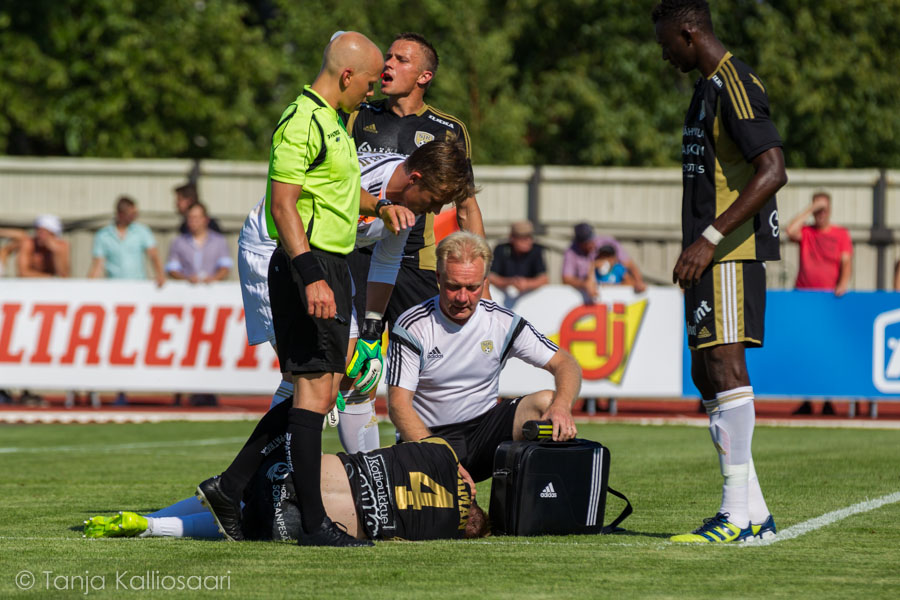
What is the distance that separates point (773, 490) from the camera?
314 inches

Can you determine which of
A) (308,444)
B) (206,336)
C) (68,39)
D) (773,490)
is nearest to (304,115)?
(308,444)

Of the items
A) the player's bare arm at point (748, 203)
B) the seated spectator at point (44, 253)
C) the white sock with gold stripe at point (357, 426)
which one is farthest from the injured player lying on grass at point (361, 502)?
the seated spectator at point (44, 253)

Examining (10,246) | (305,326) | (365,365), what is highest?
(10,246)

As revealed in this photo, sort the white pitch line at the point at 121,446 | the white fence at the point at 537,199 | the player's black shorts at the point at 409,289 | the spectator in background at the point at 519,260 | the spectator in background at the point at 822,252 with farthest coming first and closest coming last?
the white fence at the point at 537,199
the spectator in background at the point at 519,260
the spectator in background at the point at 822,252
the white pitch line at the point at 121,446
the player's black shorts at the point at 409,289

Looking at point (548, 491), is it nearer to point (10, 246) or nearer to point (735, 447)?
point (735, 447)

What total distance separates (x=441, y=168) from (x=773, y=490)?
3132 millimetres

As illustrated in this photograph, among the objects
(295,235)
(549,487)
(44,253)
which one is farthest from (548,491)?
(44,253)

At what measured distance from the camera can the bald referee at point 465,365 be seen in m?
6.54

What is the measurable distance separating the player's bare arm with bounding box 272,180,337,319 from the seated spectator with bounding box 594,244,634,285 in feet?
34.0

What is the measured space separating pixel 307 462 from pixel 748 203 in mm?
2116

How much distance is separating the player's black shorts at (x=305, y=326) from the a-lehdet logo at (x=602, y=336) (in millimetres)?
8951

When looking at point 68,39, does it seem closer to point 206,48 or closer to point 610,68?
point 206,48

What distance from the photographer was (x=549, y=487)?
6.16m

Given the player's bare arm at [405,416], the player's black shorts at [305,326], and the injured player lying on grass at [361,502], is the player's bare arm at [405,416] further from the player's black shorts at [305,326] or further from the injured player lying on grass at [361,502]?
the player's black shorts at [305,326]
